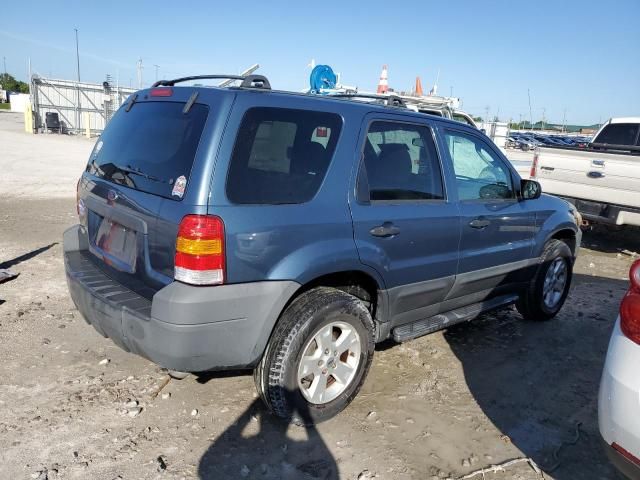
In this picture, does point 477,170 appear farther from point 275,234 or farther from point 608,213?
point 608,213

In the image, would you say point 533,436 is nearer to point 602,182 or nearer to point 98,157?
point 98,157

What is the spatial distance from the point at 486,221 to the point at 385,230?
1137 millimetres

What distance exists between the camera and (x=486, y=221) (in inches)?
155

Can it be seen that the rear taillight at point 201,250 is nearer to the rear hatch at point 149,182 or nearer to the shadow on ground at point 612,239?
the rear hatch at point 149,182

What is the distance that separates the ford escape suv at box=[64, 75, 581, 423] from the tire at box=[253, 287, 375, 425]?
11 mm

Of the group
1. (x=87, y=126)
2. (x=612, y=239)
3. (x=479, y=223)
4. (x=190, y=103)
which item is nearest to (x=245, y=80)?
(x=190, y=103)

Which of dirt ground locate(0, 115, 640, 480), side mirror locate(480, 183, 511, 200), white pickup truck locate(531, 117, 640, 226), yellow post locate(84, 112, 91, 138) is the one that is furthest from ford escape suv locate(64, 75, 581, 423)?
yellow post locate(84, 112, 91, 138)

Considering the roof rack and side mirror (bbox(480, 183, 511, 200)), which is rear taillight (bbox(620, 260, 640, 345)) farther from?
the roof rack

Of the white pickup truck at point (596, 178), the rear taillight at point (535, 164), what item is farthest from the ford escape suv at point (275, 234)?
the rear taillight at point (535, 164)

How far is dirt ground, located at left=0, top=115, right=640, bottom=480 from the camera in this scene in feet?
9.09

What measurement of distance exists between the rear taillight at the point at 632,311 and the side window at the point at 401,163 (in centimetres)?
146

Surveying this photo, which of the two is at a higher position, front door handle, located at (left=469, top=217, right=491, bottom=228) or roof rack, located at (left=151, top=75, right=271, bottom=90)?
roof rack, located at (left=151, top=75, right=271, bottom=90)

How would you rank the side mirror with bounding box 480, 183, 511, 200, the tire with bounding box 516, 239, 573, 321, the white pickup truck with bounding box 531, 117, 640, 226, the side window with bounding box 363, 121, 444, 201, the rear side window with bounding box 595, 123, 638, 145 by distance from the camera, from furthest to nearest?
the rear side window with bounding box 595, 123, 638, 145
the white pickup truck with bounding box 531, 117, 640, 226
the tire with bounding box 516, 239, 573, 321
the side mirror with bounding box 480, 183, 511, 200
the side window with bounding box 363, 121, 444, 201

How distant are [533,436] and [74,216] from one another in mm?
→ 7578
